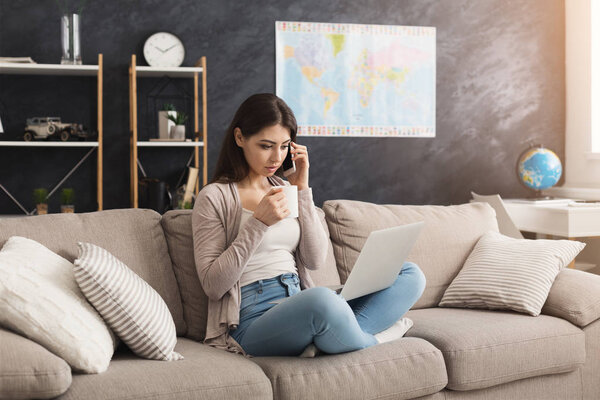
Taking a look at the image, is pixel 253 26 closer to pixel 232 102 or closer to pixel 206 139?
pixel 232 102

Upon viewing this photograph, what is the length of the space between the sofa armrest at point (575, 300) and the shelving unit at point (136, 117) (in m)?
2.11

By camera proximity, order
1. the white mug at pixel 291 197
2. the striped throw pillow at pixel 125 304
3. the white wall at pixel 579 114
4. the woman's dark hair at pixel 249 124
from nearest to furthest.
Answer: the striped throw pillow at pixel 125 304 → the white mug at pixel 291 197 → the woman's dark hair at pixel 249 124 → the white wall at pixel 579 114

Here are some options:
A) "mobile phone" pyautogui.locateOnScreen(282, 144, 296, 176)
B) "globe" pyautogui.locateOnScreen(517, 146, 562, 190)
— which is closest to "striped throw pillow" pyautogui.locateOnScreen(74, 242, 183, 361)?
"mobile phone" pyautogui.locateOnScreen(282, 144, 296, 176)

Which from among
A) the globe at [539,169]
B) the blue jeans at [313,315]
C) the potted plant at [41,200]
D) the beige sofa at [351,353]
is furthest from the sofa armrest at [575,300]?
the potted plant at [41,200]

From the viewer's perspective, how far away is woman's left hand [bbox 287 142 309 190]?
228 centimetres

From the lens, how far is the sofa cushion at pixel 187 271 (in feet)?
7.31

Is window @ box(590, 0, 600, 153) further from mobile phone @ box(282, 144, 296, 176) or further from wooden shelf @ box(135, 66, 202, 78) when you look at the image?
mobile phone @ box(282, 144, 296, 176)

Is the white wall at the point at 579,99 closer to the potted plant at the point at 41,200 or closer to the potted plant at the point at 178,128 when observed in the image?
the potted plant at the point at 178,128

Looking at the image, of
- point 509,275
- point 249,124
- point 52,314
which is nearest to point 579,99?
point 509,275

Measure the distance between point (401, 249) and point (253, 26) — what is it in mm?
2487

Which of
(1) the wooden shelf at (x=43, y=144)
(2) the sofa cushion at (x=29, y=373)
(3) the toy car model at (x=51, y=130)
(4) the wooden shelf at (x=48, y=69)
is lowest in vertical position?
(2) the sofa cushion at (x=29, y=373)

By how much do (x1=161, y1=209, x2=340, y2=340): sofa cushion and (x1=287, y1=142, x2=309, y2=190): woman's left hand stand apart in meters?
0.37

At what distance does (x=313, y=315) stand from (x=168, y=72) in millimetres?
2498

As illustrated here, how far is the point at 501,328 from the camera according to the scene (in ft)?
7.32
